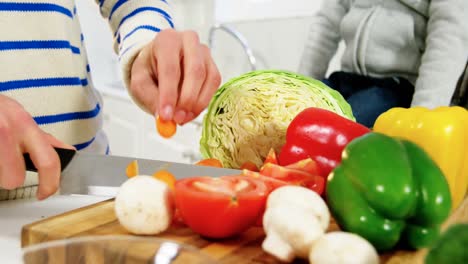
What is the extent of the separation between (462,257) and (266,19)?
207cm

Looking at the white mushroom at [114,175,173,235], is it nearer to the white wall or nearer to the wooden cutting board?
the wooden cutting board

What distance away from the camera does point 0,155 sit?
580 mm

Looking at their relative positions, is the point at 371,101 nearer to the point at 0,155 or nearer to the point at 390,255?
the point at 390,255

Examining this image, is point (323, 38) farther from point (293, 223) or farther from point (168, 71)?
point (293, 223)

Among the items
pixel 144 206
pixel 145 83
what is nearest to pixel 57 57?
pixel 145 83

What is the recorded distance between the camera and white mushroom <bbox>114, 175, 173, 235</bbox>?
0.54m

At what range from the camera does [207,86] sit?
73cm

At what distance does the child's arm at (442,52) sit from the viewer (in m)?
1.20

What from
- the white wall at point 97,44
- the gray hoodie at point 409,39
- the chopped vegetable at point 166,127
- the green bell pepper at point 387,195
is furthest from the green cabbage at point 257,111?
the white wall at point 97,44

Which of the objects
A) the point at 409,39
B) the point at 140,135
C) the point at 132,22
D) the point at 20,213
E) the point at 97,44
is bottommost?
the point at 140,135

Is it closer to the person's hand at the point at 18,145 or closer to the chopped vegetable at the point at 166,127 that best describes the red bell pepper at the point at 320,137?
the chopped vegetable at the point at 166,127

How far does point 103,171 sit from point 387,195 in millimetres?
408

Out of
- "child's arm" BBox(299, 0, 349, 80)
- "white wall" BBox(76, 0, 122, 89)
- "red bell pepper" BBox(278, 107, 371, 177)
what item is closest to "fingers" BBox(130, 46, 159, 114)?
"red bell pepper" BBox(278, 107, 371, 177)

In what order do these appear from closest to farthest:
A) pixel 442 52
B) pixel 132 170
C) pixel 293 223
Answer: pixel 293 223, pixel 132 170, pixel 442 52
